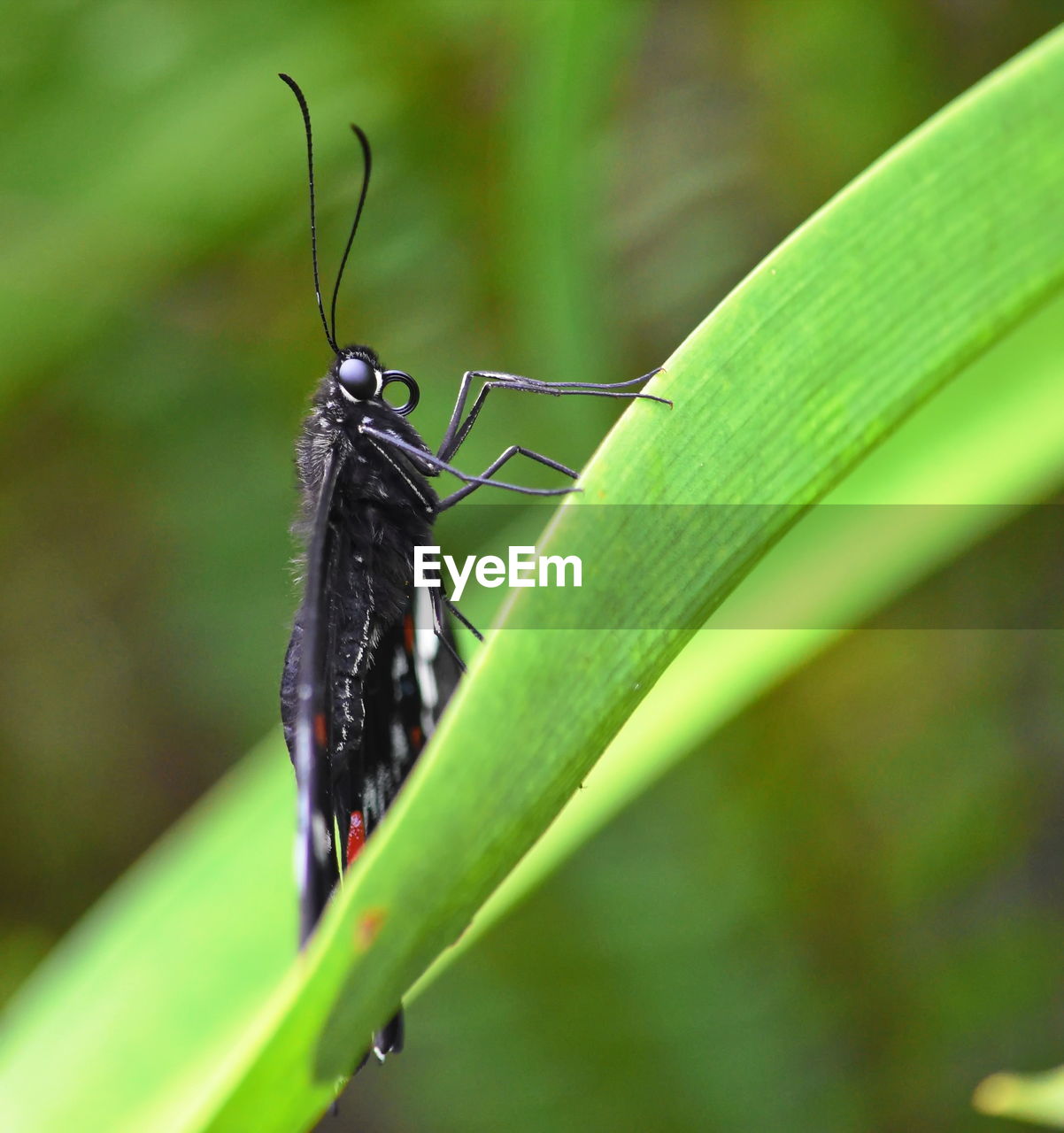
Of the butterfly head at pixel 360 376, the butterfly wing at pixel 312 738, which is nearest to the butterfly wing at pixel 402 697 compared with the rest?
the butterfly wing at pixel 312 738

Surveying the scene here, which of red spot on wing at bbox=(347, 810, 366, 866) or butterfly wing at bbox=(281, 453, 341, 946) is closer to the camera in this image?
butterfly wing at bbox=(281, 453, 341, 946)

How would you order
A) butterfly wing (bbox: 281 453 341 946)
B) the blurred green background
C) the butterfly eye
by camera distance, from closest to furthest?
butterfly wing (bbox: 281 453 341 946) → the butterfly eye → the blurred green background

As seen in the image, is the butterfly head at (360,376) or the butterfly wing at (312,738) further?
the butterfly head at (360,376)

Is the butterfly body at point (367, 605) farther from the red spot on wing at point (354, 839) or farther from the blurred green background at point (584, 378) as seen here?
the blurred green background at point (584, 378)

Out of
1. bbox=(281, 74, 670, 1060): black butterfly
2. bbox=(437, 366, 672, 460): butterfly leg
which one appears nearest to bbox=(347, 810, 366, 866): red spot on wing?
bbox=(281, 74, 670, 1060): black butterfly

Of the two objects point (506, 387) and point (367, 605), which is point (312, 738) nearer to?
point (367, 605)

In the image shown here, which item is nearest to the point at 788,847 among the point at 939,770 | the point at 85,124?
the point at 939,770

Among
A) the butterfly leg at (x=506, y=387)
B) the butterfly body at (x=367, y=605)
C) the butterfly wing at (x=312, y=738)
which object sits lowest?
the butterfly wing at (x=312, y=738)

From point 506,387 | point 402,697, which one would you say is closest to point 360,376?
point 506,387

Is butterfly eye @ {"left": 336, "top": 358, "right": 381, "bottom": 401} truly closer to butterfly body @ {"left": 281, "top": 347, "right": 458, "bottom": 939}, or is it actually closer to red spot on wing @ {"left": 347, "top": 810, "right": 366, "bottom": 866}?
butterfly body @ {"left": 281, "top": 347, "right": 458, "bottom": 939}
